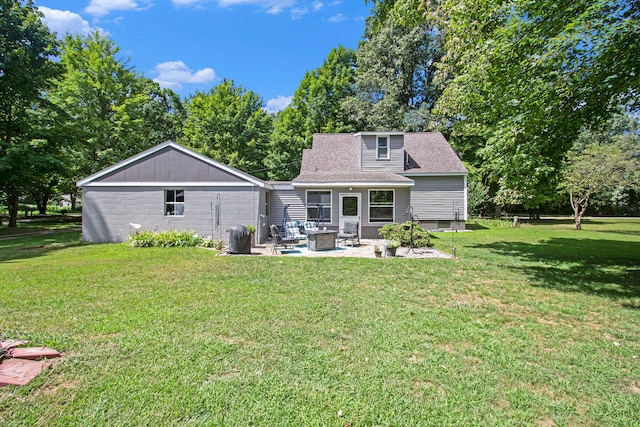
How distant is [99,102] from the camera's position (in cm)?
2606

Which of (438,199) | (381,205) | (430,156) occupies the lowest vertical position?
(381,205)

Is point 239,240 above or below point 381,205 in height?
below

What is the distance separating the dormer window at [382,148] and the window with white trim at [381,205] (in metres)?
3.11

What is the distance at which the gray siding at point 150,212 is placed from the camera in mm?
13633

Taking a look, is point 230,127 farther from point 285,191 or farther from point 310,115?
point 285,191

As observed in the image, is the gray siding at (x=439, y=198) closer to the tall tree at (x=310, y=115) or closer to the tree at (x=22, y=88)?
the tall tree at (x=310, y=115)

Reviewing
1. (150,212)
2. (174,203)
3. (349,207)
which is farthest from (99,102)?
(349,207)

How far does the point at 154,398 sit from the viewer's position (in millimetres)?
2916

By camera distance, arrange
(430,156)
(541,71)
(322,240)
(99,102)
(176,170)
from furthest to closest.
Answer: (99,102), (430,156), (176,170), (322,240), (541,71)

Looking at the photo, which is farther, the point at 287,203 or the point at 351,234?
the point at 287,203

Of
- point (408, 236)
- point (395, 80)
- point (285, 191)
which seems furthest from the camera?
point (395, 80)

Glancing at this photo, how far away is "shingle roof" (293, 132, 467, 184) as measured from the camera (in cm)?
1870

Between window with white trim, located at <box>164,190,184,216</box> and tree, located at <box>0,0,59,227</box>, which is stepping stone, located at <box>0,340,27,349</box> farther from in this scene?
tree, located at <box>0,0,59,227</box>

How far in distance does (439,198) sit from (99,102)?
27.2 m
